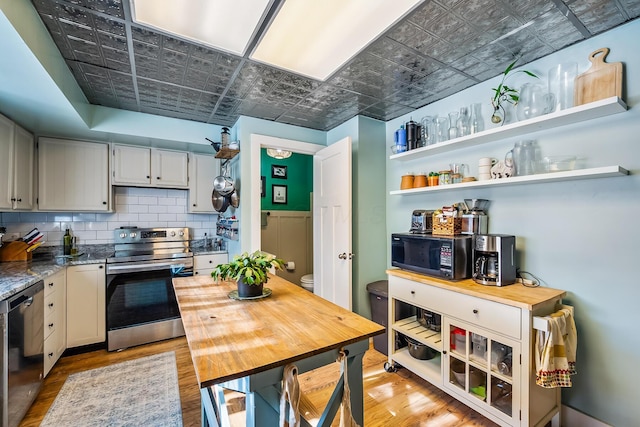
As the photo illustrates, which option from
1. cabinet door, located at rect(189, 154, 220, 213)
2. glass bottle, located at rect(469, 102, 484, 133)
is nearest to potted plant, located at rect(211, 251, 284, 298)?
glass bottle, located at rect(469, 102, 484, 133)

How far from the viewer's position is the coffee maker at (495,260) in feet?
5.90

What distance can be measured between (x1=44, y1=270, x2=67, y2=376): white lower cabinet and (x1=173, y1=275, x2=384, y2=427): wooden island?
1.50 m

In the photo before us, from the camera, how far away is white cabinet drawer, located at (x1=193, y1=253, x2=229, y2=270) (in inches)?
122

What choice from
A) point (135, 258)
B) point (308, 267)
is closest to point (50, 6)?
point (135, 258)

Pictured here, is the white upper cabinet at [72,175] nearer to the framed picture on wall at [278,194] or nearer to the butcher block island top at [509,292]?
the framed picture on wall at [278,194]

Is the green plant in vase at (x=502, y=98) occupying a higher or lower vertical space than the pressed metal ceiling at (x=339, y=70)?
lower

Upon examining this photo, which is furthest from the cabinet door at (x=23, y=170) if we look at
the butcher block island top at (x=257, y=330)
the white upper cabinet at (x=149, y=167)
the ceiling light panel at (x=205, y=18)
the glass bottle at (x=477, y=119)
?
the glass bottle at (x=477, y=119)

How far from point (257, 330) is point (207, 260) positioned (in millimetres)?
2282

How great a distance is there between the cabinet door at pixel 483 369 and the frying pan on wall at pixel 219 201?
2449 millimetres

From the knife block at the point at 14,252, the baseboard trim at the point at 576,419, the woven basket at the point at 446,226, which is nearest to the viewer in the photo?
the baseboard trim at the point at 576,419

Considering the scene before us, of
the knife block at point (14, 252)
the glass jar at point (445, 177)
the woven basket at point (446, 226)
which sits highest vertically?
the glass jar at point (445, 177)

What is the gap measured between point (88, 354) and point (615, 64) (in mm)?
4570

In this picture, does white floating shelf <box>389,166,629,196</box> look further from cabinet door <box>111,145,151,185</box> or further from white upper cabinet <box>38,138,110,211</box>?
white upper cabinet <box>38,138,110,211</box>

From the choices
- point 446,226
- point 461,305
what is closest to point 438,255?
point 446,226
